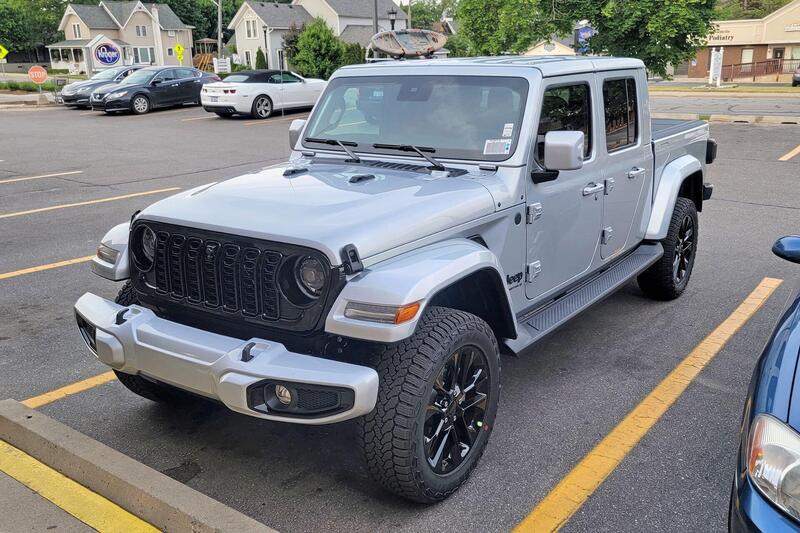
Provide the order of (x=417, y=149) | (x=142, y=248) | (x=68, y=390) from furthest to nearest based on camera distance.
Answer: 1. (x=68, y=390)
2. (x=417, y=149)
3. (x=142, y=248)

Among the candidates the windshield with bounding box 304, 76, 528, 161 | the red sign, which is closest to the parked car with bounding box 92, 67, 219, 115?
the red sign

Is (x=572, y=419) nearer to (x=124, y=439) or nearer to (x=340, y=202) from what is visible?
(x=340, y=202)

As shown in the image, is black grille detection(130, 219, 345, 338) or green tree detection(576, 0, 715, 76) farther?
green tree detection(576, 0, 715, 76)

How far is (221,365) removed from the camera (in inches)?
116

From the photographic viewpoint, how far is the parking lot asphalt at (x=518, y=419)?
3.28 metres

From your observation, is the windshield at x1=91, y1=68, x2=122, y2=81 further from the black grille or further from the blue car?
the blue car

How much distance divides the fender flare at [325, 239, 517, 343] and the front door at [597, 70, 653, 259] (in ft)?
6.25

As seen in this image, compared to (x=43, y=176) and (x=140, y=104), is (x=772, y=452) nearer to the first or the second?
(x=43, y=176)

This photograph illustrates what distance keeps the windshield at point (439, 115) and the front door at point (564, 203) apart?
0.66 ft

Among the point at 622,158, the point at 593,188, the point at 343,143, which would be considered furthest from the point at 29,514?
the point at 622,158

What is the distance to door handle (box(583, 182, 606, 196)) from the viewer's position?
4512mm

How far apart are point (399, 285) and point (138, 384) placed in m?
1.79

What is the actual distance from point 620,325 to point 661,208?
91cm

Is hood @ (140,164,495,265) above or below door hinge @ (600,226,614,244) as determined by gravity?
above
